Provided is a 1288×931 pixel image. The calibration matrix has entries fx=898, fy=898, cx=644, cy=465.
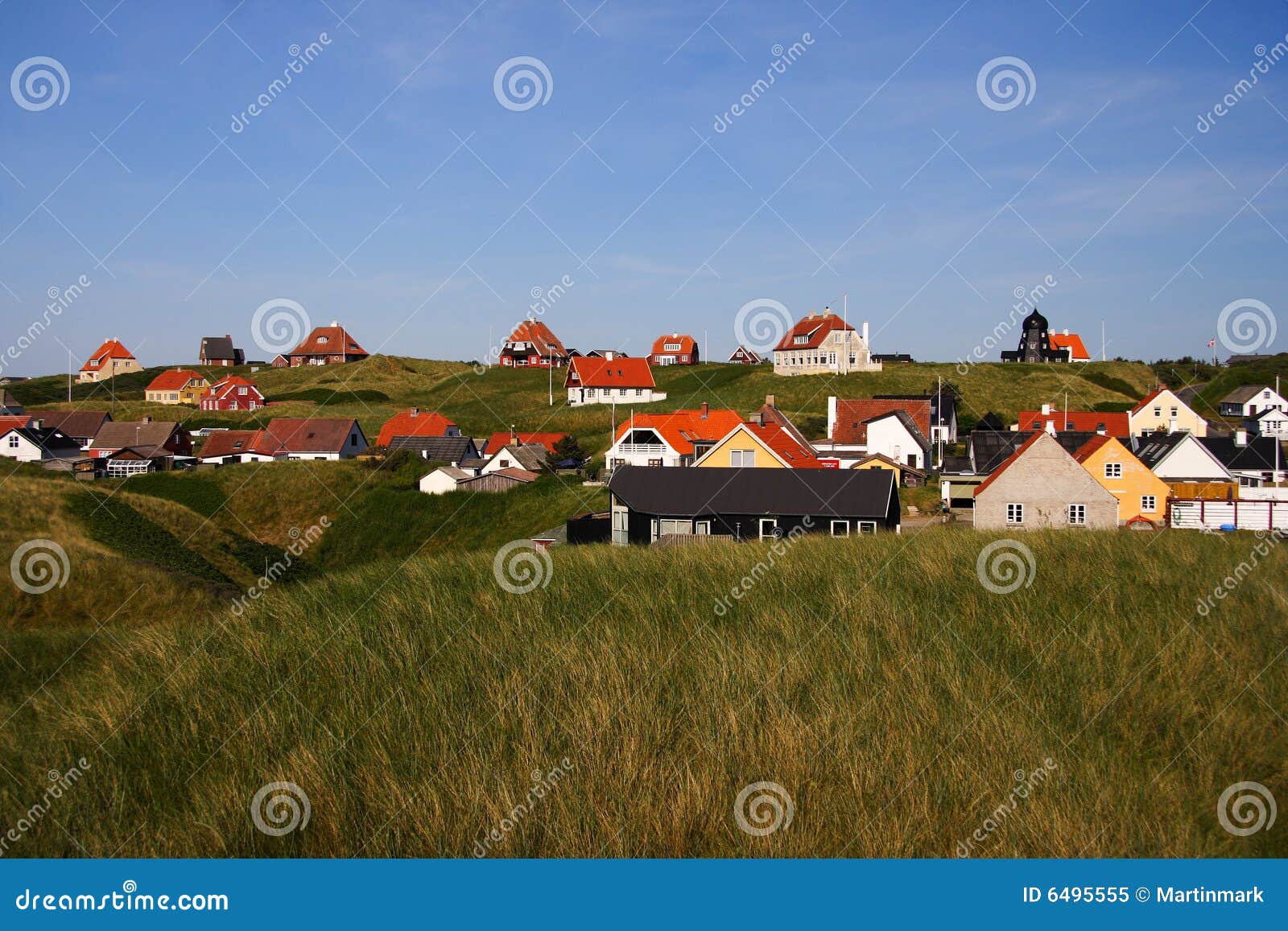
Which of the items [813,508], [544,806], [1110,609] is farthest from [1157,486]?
[544,806]

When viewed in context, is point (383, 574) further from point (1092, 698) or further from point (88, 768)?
point (1092, 698)

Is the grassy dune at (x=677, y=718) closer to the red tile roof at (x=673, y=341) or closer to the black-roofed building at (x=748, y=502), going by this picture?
the black-roofed building at (x=748, y=502)

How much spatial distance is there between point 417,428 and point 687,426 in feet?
71.3

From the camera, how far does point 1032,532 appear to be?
1073cm

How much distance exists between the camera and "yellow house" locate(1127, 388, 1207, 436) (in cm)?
4500

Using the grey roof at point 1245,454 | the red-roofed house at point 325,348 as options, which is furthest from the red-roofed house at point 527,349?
the grey roof at point 1245,454

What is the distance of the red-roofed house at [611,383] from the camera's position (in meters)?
78.2

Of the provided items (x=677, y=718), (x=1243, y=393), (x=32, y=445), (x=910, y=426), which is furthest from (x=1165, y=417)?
(x=32, y=445)

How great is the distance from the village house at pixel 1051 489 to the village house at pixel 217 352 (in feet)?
374

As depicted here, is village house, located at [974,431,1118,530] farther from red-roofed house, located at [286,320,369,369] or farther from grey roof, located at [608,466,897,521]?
red-roofed house, located at [286,320,369,369]

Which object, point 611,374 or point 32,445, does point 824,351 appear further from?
point 32,445

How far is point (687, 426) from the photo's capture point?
45.8 metres

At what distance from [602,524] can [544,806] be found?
2524cm

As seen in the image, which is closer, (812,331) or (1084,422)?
(1084,422)
